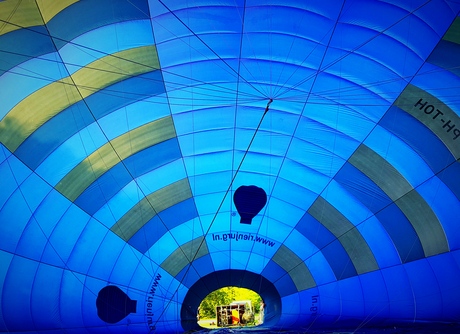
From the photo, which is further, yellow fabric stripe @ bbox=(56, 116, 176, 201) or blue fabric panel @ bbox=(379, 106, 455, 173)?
yellow fabric stripe @ bbox=(56, 116, 176, 201)

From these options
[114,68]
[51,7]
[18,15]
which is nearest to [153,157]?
[114,68]

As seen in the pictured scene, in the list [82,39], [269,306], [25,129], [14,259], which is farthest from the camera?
[269,306]

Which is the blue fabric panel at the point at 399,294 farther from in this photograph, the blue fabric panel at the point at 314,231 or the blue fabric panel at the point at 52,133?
the blue fabric panel at the point at 52,133

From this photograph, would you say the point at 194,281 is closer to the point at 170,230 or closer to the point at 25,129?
the point at 170,230

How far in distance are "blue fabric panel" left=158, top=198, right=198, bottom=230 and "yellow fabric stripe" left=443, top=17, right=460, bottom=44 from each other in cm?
689

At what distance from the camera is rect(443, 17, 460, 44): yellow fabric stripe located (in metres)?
8.94

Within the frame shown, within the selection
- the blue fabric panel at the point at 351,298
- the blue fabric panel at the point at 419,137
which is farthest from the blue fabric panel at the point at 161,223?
the blue fabric panel at the point at 419,137

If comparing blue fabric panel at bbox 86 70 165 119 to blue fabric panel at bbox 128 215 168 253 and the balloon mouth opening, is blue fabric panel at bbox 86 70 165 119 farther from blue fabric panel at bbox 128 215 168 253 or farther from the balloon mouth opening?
the balloon mouth opening

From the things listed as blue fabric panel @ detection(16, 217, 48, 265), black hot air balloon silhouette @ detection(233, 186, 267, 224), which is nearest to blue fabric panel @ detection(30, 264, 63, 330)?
blue fabric panel @ detection(16, 217, 48, 265)

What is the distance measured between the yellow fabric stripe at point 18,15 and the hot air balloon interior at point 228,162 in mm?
26

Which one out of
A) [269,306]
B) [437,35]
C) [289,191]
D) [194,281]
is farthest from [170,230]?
[437,35]

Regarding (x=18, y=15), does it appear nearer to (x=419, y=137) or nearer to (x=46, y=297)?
(x=46, y=297)

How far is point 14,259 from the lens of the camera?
1089 centimetres

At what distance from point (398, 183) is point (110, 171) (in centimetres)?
669
